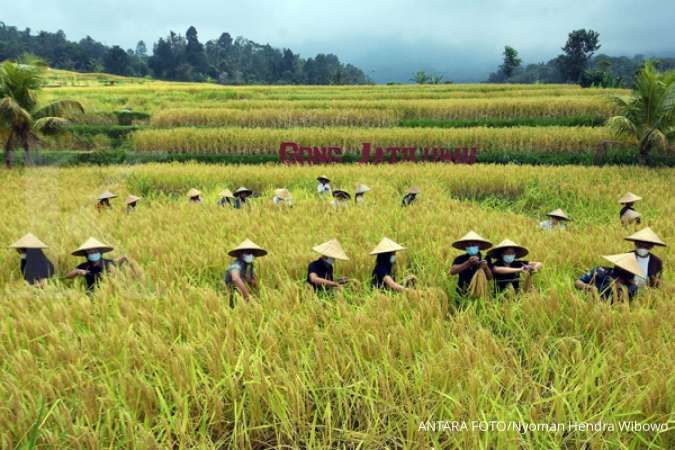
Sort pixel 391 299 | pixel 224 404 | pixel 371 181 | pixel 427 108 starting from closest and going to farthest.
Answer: pixel 224 404, pixel 391 299, pixel 371 181, pixel 427 108

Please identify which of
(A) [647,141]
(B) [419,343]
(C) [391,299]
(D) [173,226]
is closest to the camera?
(B) [419,343]

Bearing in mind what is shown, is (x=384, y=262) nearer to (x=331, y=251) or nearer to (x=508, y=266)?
(x=331, y=251)

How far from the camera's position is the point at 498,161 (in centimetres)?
1426

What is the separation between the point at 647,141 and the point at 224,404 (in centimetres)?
1395

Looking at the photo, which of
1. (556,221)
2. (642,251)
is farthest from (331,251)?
(556,221)

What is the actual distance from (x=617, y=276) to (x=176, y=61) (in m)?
75.2

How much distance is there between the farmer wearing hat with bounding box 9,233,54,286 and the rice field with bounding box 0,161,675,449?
151 millimetres

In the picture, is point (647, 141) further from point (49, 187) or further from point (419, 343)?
point (49, 187)

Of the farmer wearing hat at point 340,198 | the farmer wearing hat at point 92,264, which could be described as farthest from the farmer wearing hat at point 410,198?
the farmer wearing hat at point 92,264

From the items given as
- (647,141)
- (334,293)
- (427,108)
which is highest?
(427,108)

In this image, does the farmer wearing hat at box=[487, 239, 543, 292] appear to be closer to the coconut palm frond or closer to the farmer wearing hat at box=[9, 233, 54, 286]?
the farmer wearing hat at box=[9, 233, 54, 286]

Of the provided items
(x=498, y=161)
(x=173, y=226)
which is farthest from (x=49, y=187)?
(x=498, y=161)

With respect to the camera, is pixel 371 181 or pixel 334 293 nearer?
pixel 334 293

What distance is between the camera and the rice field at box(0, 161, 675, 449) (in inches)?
76.5
